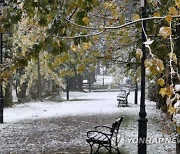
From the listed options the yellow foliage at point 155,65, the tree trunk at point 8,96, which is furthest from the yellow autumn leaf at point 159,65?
the tree trunk at point 8,96

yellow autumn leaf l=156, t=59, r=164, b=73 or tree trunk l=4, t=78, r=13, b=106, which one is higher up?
yellow autumn leaf l=156, t=59, r=164, b=73

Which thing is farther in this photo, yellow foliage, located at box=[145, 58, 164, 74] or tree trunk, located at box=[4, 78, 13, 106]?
tree trunk, located at box=[4, 78, 13, 106]

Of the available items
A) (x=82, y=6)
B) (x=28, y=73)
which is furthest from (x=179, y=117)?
(x=28, y=73)

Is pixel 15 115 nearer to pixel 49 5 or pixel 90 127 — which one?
pixel 90 127

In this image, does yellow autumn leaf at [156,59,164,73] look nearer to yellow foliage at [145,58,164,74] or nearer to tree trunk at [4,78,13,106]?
yellow foliage at [145,58,164,74]

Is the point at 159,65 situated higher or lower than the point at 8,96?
higher

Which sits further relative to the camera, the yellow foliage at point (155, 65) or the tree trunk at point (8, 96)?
the tree trunk at point (8, 96)

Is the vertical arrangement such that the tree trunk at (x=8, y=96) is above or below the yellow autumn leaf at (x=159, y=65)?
below

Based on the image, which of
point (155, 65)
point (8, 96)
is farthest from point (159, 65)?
point (8, 96)

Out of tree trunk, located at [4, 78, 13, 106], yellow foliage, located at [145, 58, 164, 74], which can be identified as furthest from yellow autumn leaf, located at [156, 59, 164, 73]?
tree trunk, located at [4, 78, 13, 106]

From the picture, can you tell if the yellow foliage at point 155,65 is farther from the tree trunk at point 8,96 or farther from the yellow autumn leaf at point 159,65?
the tree trunk at point 8,96

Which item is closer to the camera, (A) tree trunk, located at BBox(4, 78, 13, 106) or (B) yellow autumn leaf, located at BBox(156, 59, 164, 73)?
(B) yellow autumn leaf, located at BBox(156, 59, 164, 73)

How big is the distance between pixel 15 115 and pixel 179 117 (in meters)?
15.6

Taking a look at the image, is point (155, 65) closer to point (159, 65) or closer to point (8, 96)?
point (159, 65)
